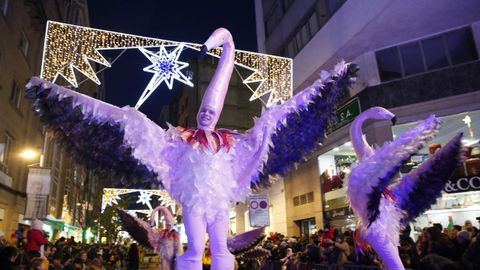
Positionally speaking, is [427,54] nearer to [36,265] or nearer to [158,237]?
[158,237]

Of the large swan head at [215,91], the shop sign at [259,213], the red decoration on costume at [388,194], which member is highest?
the large swan head at [215,91]

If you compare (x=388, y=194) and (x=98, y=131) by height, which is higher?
(x=98, y=131)

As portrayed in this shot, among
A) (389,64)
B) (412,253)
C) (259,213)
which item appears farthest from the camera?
(389,64)

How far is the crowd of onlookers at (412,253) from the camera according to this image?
4422 millimetres

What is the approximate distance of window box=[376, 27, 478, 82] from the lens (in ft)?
41.7

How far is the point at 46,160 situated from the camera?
855 inches

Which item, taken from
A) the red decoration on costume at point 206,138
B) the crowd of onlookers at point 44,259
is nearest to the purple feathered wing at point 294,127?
the red decoration on costume at point 206,138

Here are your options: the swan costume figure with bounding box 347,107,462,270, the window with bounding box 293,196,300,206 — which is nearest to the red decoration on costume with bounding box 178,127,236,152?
the swan costume figure with bounding box 347,107,462,270

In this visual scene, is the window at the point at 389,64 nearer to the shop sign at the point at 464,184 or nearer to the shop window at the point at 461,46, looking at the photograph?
the shop window at the point at 461,46

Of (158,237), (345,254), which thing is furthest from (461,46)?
(158,237)

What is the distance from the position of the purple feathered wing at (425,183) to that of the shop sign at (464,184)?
7.97 meters

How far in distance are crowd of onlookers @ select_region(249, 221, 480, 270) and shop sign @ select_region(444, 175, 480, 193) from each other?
4355mm

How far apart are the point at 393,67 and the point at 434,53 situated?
1.36 m

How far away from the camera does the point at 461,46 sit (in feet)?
41.9
